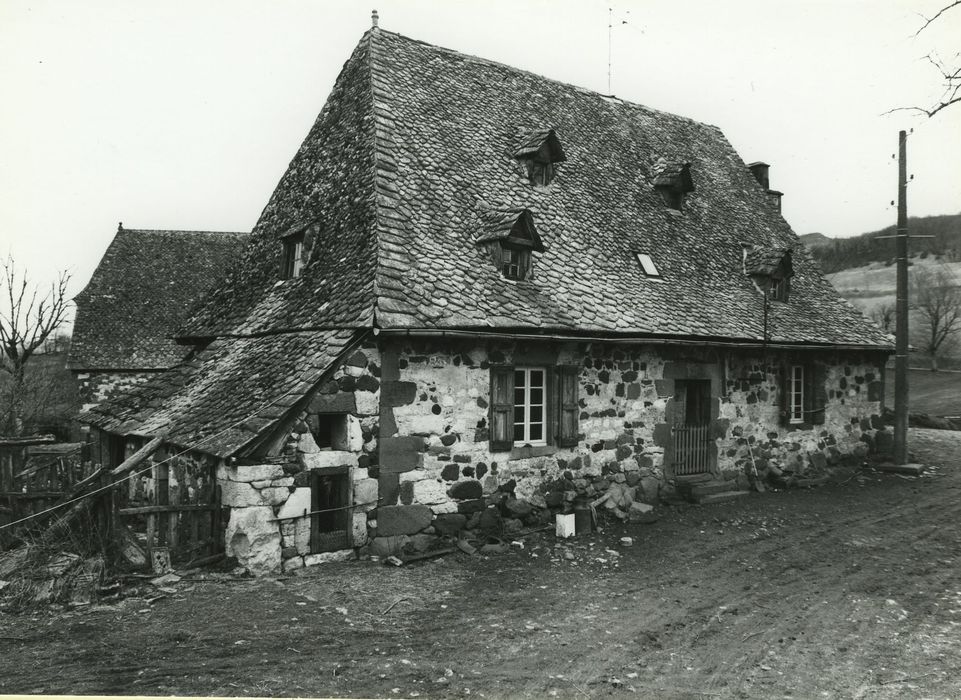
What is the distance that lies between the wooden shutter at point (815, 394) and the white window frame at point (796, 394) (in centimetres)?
16

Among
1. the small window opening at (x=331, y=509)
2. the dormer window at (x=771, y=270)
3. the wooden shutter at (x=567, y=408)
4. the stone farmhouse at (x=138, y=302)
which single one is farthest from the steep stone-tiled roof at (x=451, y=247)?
the stone farmhouse at (x=138, y=302)

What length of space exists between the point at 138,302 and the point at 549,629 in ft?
85.4

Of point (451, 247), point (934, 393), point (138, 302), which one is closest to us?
point (451, 247)

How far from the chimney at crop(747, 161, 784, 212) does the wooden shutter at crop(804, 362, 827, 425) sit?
556 cm

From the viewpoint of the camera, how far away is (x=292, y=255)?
12633 mm

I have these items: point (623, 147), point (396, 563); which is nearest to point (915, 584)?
point (396, 563)

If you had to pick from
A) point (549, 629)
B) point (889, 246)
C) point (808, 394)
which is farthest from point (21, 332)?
point (889, 246)

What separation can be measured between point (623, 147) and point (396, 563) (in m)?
11.5

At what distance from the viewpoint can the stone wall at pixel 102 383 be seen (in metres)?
26.2

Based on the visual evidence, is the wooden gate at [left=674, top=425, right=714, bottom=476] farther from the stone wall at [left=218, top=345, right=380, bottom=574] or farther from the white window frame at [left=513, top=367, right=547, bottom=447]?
the stone wall at [left=218, top=345, right=380, bottom=574]

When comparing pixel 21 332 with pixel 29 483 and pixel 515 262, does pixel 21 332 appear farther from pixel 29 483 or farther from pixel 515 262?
pixel 515 262

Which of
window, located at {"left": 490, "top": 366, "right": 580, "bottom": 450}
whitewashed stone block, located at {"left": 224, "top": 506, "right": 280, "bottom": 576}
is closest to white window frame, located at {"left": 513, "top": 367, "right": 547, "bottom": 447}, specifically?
window, located at {"left": 490, "top": 366, "right": 580, "bottom": 450}

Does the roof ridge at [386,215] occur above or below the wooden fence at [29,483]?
above

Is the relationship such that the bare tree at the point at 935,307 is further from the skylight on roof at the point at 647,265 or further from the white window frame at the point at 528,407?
the white window frame at the point at 528,407
